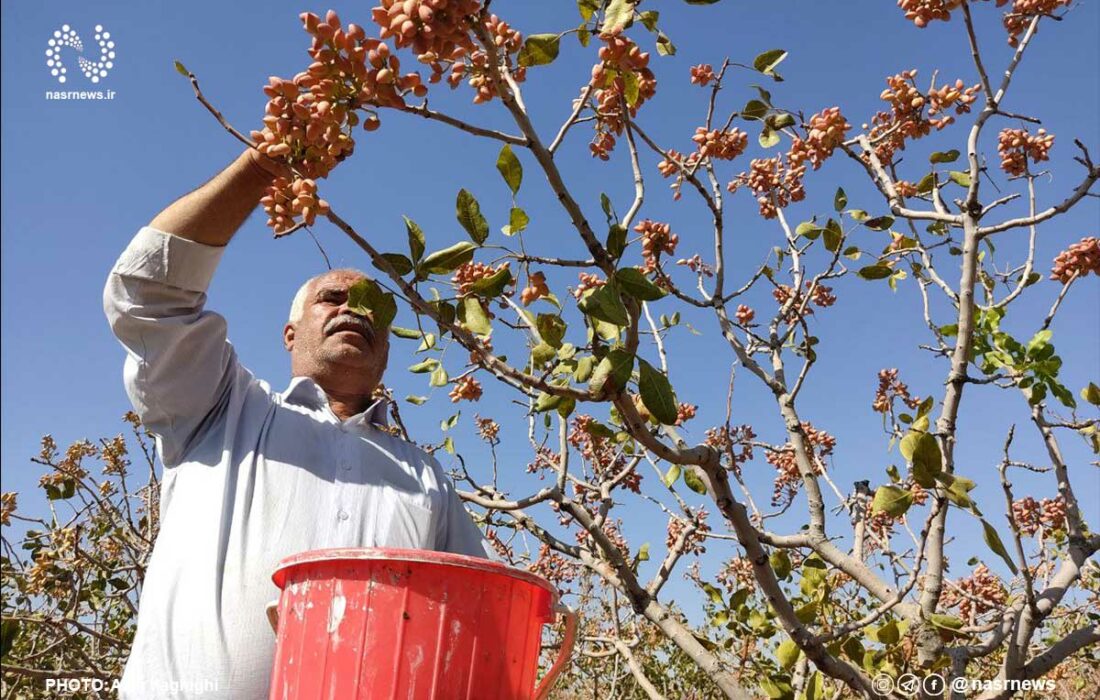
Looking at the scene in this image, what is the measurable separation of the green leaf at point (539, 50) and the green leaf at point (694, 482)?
150cm

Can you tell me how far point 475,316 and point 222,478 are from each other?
87 cm

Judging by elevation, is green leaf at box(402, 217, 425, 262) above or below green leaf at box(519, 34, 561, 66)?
below

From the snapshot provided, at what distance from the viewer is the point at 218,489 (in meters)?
1.98

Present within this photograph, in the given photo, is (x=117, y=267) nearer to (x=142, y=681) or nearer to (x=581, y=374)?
(x=142, y=681)

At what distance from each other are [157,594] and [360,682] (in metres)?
0.77

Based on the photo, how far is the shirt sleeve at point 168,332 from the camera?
73.5 inches

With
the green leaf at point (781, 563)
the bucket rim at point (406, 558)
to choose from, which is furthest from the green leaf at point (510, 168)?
the green leaf at point (781, 563)

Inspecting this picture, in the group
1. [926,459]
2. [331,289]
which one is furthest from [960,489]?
[331,289]

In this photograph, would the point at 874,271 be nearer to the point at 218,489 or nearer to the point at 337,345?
the point at 337,345

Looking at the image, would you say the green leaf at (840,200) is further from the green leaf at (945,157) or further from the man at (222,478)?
the man at (222,478)

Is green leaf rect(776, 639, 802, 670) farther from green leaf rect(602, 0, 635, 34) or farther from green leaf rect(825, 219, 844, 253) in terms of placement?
green leaf rect(602, 0, 635, 34)

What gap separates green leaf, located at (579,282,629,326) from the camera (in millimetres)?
1388

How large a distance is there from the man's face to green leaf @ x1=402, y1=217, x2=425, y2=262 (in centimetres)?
107

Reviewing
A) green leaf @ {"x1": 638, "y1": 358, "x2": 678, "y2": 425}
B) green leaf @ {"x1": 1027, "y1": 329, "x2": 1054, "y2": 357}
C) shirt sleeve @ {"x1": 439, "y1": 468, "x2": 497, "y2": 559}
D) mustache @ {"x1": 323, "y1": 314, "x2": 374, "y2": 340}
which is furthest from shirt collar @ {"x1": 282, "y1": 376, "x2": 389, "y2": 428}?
green leaf @ {"x1": 1027, "y1": 329, "x2": 1054, "y2": 357}
